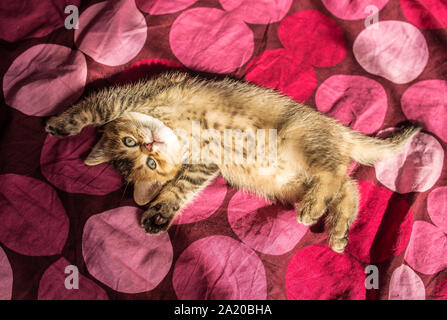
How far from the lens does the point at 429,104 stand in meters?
1.26

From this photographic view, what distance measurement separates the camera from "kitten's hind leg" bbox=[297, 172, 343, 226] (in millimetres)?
1135

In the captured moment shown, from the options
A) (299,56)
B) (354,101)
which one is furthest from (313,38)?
(354,101)

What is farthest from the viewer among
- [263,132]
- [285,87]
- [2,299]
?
[285,87]

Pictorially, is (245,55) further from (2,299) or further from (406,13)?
(2,299)

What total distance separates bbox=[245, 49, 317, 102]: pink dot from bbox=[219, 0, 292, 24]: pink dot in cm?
15

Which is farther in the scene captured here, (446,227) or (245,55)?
(245,55)

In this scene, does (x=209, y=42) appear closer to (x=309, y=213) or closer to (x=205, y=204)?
(x=205, y=204)

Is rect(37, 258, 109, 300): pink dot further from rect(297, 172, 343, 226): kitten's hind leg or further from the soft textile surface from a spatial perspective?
rect(297, 172, 343, 226): kitten's hind leg

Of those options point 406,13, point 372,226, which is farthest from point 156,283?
point 406,13

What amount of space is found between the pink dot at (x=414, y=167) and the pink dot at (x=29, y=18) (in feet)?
4.77

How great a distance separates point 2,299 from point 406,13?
1914 millimetres

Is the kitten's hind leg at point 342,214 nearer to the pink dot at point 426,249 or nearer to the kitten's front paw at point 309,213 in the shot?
the kitten's front paw at point 309,213

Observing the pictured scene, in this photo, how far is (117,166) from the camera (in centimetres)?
124

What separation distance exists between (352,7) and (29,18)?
4.46 ft
